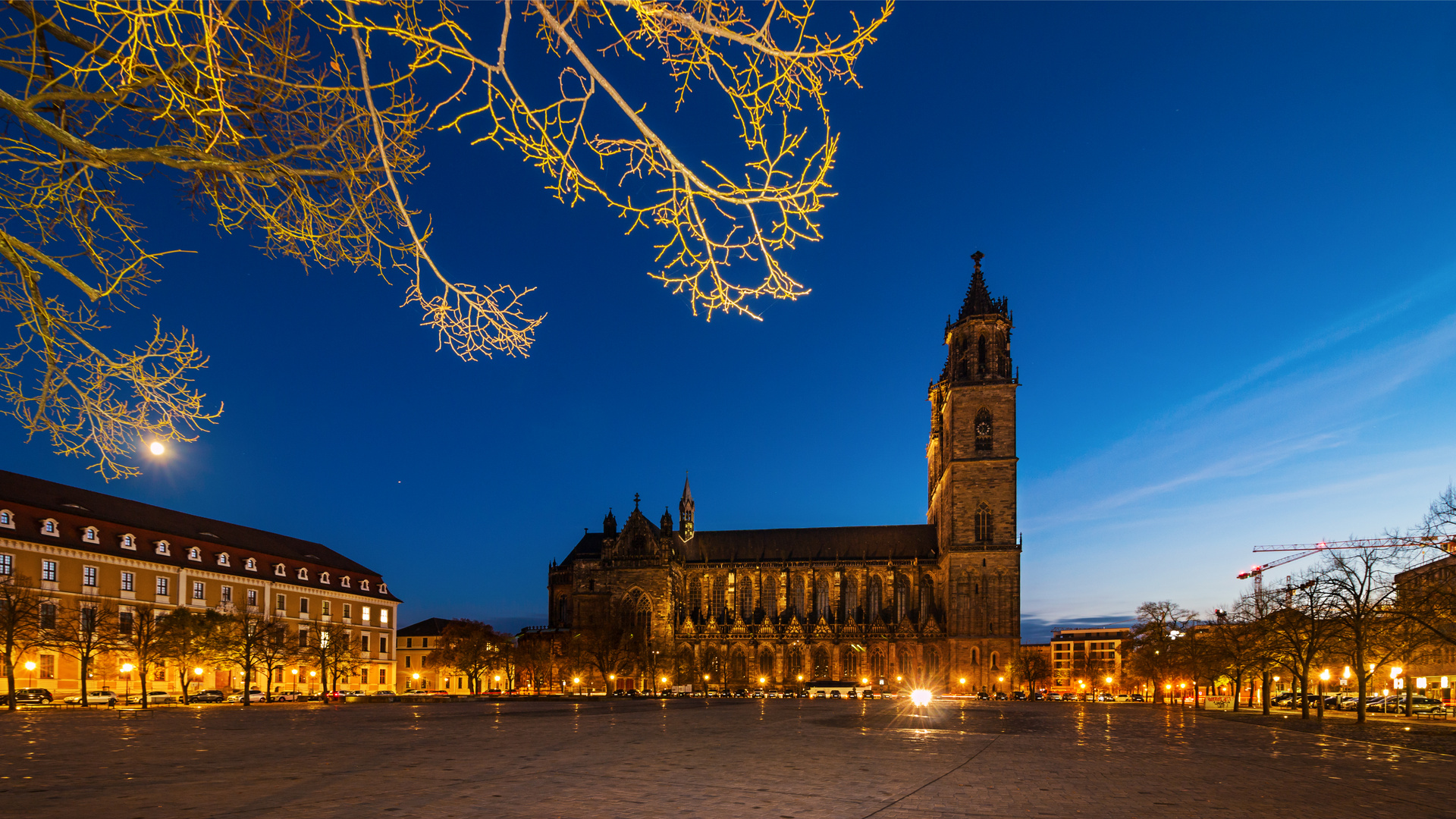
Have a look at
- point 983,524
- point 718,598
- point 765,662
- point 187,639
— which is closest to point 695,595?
point 718,598

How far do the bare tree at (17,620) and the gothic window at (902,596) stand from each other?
245ft

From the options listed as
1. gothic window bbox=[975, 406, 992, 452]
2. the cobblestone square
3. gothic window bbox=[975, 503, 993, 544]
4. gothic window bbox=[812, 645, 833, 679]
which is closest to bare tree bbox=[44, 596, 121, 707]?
the cobblestone square

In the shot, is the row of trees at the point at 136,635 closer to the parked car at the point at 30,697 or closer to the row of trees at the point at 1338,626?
the parked car at the point at 30,697

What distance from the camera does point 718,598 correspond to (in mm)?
103375

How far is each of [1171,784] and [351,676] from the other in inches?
2947

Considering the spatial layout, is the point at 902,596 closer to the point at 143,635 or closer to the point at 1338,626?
the point at 1338,626

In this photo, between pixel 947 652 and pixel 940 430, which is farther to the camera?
pixel 940 430

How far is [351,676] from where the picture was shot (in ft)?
254

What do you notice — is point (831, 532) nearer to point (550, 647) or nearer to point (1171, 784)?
point (550, 647)

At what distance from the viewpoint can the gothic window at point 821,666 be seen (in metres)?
95.1

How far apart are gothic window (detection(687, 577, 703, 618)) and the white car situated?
2342 inches

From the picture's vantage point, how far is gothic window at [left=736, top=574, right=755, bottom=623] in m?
102

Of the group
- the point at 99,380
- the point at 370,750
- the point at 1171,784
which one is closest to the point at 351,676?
the point at 370,750

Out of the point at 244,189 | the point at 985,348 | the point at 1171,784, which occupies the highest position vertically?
the point at 985,348
